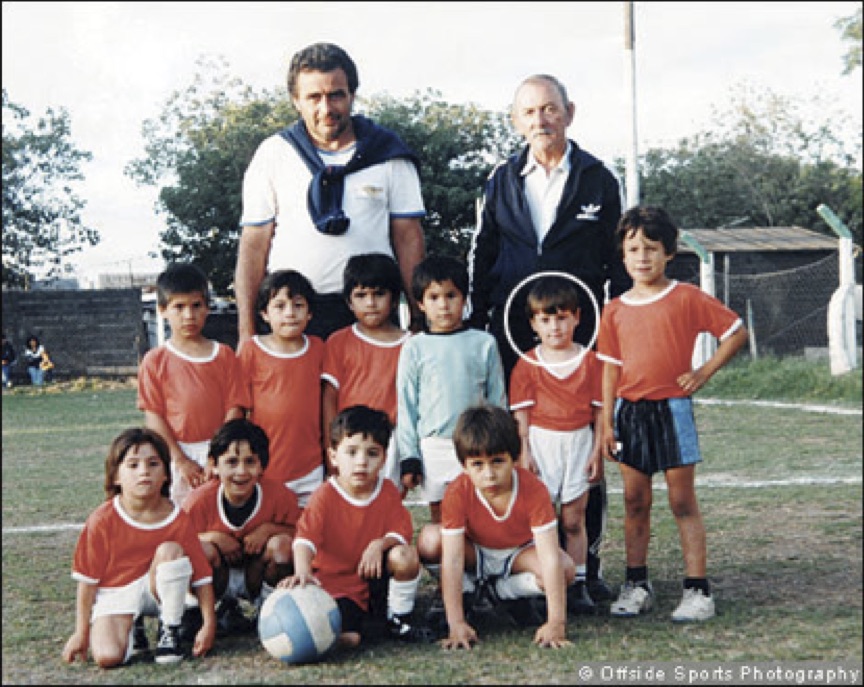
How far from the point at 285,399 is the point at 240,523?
507 mm

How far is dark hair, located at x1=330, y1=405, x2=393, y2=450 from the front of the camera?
14.0 ft

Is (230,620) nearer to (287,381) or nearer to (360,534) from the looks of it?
(360,534)

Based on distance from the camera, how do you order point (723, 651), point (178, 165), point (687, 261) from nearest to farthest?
point (723, 651) → point (687, 261) → point (178, 165)

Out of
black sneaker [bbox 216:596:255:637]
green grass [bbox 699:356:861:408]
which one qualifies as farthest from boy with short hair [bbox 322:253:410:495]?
green grass [bbox 699:356:861:408]

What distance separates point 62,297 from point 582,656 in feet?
66.2

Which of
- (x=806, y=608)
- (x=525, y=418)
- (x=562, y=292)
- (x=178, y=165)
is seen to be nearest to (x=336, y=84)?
(x=562, y=292)

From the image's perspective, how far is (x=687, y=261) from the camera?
1988cm

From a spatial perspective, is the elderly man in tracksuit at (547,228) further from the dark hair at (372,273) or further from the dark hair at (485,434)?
the dark hair at (485,434)

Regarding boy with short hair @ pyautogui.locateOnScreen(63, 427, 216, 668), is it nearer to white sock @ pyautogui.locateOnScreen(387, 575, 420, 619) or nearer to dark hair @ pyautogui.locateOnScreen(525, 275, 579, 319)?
white sock @ pyautogui.locateOnScreen(387, 575, 420, 619)

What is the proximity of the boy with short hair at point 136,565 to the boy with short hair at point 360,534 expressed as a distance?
1.25 ft

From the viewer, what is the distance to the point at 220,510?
4500 millimetres

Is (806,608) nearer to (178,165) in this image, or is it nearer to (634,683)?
(634,683)

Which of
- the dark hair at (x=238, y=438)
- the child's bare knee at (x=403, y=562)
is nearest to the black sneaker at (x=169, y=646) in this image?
the dark hair at (x=238, y=438)

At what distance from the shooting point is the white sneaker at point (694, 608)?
14.1ft
